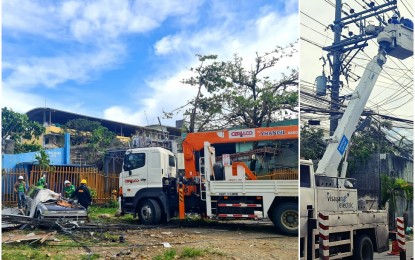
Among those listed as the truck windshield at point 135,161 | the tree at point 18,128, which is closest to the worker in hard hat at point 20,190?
the tree at point 18,128

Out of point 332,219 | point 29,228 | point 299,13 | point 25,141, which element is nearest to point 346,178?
point 332,219

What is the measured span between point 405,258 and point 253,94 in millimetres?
2267

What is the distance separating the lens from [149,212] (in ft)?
23.8

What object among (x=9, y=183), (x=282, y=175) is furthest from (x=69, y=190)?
(x=282, y=175)

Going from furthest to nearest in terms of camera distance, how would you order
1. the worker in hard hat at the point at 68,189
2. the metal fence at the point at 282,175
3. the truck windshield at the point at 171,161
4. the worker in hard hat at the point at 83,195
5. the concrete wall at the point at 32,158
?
the truck windshield at the point at 171,161 → the worker in hard hat at the point at 83,195 → the worker in hard hat at the point at 68,189 → the metal fence at the point at 282,175 → the concrete wall at the point at 32,158

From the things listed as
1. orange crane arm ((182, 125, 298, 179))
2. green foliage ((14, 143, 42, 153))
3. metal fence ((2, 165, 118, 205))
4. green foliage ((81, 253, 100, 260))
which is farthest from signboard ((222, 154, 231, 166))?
green foliage ((14, 143, 42, 153))

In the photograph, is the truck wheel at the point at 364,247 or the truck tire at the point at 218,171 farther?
the truck tire at the point at 218,171

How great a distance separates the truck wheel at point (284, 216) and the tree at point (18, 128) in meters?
3.57

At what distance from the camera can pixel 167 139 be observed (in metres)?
6.66

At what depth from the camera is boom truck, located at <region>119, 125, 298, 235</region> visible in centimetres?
637

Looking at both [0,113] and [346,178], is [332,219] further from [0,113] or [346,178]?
[0,113]

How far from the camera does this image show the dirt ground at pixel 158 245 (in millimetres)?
4353

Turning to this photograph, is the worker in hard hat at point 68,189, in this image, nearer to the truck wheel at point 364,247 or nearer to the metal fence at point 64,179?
the metal fence at point 64,179

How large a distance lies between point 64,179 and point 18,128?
1.36 meters
